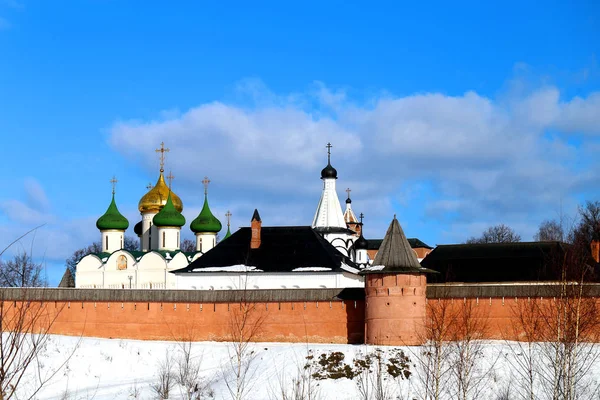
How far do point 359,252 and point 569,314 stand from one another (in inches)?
970

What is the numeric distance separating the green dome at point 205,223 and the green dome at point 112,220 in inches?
115

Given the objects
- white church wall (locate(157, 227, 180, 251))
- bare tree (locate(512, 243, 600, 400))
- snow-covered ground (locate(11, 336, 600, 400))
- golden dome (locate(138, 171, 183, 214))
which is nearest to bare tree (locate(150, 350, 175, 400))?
snow-covered ground (locate(11, 336, 600, 400))

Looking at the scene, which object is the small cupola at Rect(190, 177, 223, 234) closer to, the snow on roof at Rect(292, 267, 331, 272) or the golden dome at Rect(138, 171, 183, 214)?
the golden dome at Rect(138, 171, 183, 214)

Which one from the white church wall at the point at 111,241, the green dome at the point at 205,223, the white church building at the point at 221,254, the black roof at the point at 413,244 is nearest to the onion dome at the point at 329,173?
the white church building at the point at 221,254

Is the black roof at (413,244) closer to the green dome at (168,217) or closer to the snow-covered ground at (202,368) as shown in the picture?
the green dome at (168,217)

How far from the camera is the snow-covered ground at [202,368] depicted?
66.1ft

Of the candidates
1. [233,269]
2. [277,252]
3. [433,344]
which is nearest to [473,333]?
[433,344]

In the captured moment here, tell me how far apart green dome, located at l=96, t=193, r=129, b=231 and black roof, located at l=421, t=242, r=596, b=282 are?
46.7ft

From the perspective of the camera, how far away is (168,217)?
124 ft

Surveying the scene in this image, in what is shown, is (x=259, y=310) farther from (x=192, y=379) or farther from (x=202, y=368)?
(x=192, y=379)

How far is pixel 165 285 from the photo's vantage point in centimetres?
3650

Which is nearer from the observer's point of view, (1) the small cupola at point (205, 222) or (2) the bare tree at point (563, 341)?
(2) the bare tree at point (563, 341)

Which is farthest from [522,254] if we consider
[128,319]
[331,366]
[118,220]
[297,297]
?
[118,220]

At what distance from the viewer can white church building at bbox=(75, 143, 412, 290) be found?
1174 inches
